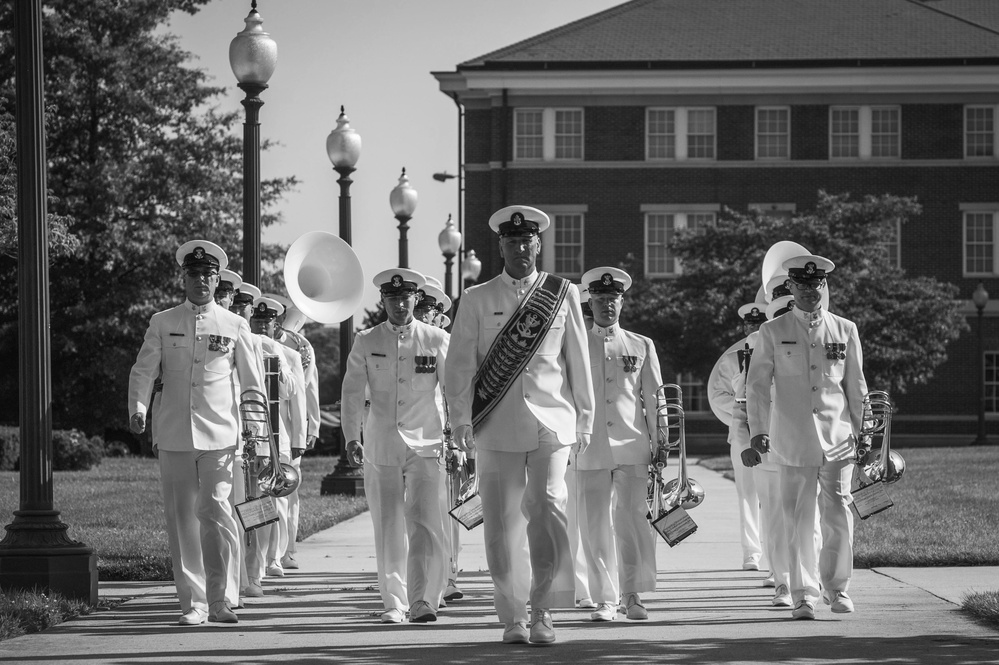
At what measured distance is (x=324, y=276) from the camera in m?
12.0

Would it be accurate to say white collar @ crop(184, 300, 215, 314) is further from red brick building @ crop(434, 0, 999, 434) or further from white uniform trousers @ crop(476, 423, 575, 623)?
red brick building @ crop(434, 0, 999, 434)

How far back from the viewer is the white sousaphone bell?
1195 cm

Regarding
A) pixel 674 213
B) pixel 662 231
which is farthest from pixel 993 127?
pixel 662 231

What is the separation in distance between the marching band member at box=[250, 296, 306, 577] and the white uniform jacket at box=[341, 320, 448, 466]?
2165mm

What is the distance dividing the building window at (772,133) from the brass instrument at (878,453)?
37.2 metres

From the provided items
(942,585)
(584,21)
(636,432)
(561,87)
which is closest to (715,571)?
(942,585)

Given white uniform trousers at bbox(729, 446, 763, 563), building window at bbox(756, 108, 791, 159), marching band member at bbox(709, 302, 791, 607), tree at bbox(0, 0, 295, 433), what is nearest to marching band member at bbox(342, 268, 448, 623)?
marching band member at bbox(709, 302, 791, 607)

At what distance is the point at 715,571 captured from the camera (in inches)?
463

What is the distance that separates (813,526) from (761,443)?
604mm

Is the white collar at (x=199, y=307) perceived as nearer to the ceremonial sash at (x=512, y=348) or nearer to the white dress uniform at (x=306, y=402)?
the ceremonial sash at (x=512, y=348)

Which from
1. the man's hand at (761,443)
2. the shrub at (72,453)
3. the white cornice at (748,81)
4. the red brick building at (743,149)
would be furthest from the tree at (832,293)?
the man's hand at (761,443)

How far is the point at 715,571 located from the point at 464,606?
289 cm

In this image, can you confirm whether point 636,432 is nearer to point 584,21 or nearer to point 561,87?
point 561,87

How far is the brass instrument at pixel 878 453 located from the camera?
9.41 metres
